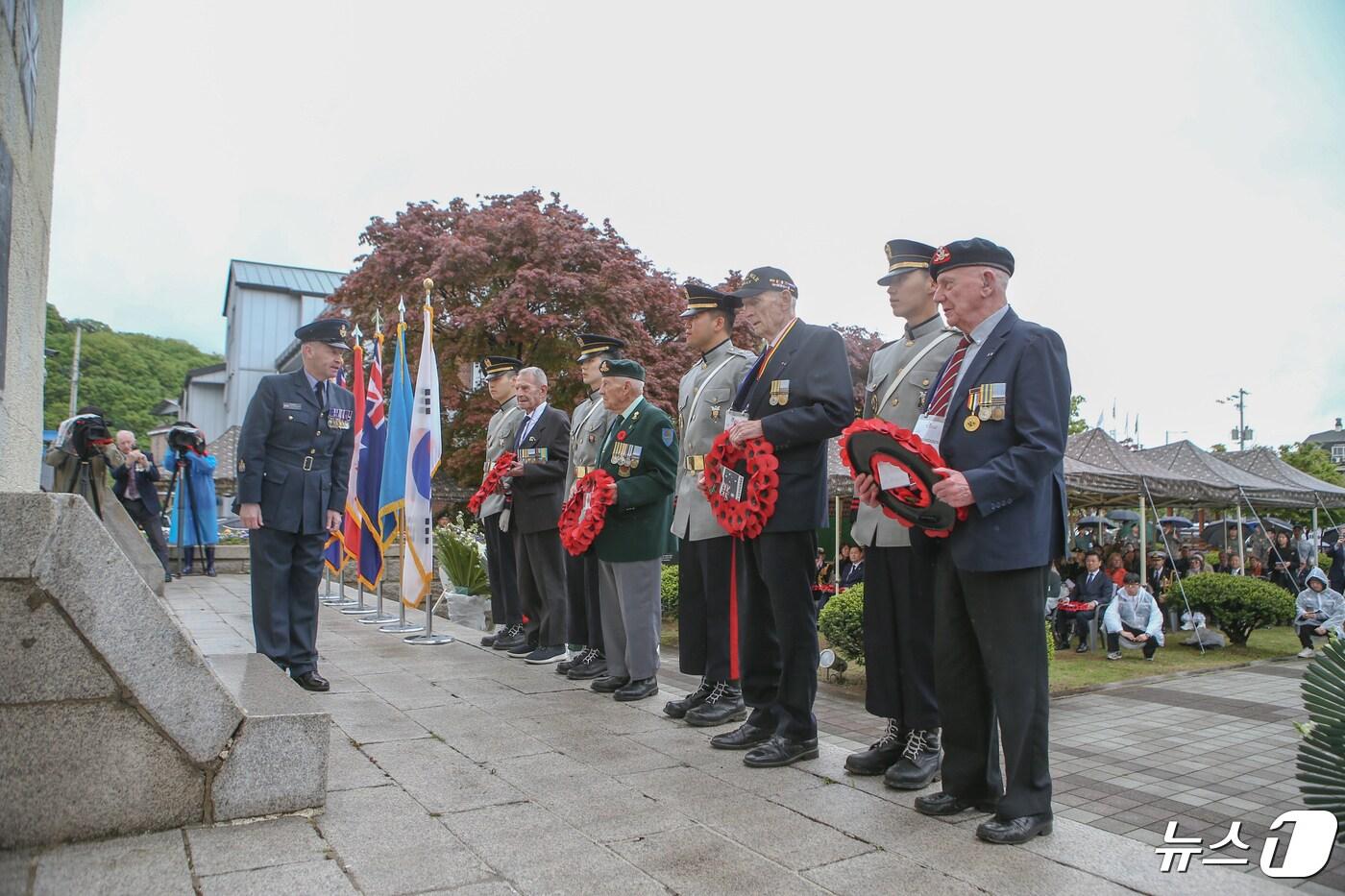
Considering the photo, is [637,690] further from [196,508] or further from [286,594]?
[196,508]

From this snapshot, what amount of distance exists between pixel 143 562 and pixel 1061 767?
8.07 m

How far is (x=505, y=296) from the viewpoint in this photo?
Answer: 17.7m

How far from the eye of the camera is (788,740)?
13.5 ft

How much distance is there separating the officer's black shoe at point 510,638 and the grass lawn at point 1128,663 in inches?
118

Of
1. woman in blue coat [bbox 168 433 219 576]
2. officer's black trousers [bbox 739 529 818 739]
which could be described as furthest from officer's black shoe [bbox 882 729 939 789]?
woman in blue coat [bbox 168 433 219 576]

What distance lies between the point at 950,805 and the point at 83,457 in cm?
933

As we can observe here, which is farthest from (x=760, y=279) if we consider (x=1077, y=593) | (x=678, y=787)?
(x=1077, y=593)

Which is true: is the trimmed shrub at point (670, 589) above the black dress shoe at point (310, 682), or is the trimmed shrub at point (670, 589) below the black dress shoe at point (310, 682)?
below

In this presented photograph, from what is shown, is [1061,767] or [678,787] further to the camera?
[1061,767]

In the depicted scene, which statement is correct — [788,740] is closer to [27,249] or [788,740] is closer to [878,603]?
[878,603]

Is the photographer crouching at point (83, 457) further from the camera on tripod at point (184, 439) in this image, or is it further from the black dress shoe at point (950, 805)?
the black dress shoe at point (950, 805)

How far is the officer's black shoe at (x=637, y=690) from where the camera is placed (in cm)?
544

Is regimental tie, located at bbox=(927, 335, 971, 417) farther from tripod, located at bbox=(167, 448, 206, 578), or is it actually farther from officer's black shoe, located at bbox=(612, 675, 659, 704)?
tripod, located at bbox=(167, 448, 206, 578)

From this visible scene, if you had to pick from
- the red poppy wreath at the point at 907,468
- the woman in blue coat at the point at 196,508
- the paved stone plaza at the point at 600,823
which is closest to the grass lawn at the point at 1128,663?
the paved stone plaza at the point at 600,823
